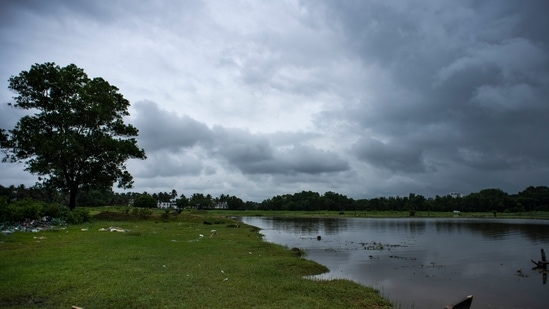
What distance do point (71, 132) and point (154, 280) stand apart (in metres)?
34.8

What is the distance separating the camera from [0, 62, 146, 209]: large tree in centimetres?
3781

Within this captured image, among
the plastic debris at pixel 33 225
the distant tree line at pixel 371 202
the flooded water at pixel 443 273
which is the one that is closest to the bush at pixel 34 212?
the plastic debris at pixel 33 225

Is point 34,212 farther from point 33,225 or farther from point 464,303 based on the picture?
point 464,303

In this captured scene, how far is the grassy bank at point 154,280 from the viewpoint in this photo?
1078 centimetres

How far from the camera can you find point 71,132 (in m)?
40.7

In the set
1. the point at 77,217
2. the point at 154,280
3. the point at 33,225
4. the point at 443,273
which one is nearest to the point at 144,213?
the point at 77,217

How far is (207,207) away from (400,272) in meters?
181

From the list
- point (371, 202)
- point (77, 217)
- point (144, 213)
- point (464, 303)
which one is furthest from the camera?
point (371, 202)

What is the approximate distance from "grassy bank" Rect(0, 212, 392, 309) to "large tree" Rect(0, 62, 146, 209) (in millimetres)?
19186

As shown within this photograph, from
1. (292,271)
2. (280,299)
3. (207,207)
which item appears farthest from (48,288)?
(207,207)

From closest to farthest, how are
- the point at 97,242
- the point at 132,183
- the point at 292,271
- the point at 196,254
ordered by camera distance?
the point at 292,271 → the point at 196,254 → the point at 97,242 → the point at 132,183

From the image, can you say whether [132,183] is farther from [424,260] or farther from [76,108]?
[424,260]

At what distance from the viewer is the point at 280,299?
11820 millimetres

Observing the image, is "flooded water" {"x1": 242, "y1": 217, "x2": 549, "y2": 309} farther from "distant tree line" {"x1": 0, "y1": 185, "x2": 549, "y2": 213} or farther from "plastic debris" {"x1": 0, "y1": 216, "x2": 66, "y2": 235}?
"distant tree line" {"x1": 0, "y1": 185, "x2": 549, "y2": 213}
